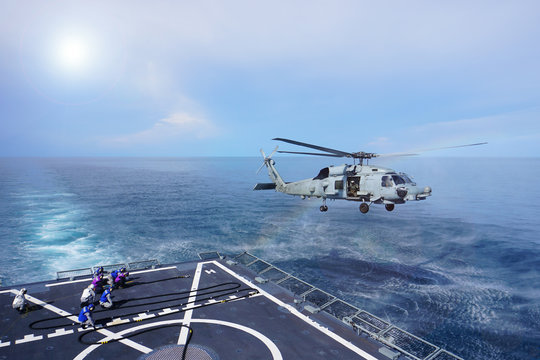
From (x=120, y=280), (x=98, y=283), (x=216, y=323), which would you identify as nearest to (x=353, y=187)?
(x=216, y=323)

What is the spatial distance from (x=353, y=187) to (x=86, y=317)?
2066 cm

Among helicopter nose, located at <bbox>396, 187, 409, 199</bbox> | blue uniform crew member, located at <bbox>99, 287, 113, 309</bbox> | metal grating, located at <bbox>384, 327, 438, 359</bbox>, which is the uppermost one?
helicopter nose, located at <bbox>396, 187, 409, 199</bbox>

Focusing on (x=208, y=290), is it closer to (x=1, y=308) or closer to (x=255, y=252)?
(x=1, y=308)

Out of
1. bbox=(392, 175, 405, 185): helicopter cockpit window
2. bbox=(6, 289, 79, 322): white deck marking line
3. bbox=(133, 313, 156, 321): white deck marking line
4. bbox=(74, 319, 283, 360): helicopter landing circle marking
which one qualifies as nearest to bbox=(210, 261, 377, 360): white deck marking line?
bbox=(74, 319, 283, 360): helicopter landing circle marking

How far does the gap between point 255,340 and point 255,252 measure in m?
27.3

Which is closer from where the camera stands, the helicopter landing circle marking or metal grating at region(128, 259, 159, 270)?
the helicopter landing circle marking

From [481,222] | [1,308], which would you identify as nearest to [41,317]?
[1,308]

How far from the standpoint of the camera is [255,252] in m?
41.8

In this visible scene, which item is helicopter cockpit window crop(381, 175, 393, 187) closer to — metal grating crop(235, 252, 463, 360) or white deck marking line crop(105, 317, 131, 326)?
metal grating crop(235, 252, 463, 360)

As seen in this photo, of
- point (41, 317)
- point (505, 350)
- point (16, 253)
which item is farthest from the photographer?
point (16, 253)

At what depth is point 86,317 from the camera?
15.2 meters

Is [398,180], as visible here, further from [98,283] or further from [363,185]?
[98,283]

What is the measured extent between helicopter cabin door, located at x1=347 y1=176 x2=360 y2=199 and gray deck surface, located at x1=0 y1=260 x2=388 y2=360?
398 inches

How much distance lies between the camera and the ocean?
26.3 metres
